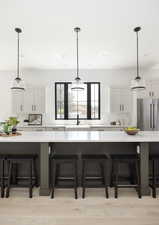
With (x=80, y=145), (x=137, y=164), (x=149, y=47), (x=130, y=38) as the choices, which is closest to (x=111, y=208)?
(x=137, y=164)

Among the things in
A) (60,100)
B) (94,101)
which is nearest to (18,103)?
(60,100)

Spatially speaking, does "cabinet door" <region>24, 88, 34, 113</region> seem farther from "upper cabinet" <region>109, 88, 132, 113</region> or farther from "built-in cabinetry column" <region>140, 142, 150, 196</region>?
"built-in cabinetry column" <region>140, 142, 150, 196</region>

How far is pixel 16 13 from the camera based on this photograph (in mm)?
2641

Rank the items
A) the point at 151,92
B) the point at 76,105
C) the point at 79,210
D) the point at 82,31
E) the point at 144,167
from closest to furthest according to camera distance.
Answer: the point at 79,210
the point at 144,167
the point at 82,31
the point at 151,92
the point at 76,105

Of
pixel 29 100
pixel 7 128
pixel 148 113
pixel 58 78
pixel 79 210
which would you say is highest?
pixel 58 78

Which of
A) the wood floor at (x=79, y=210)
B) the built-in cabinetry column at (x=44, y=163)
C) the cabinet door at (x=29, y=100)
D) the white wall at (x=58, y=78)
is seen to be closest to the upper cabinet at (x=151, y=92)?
the white wall at (x=58, y=78)

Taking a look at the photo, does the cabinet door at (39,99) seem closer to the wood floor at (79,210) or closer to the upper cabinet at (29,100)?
the upper cabinet at (29,100)

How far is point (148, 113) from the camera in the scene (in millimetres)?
4863


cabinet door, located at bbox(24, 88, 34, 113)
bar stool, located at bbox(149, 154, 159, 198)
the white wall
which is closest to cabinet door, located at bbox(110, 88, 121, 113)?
the white wall

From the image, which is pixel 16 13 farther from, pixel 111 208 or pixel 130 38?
pixel 111 208

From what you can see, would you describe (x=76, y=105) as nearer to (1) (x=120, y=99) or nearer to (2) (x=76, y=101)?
(2) (x=76, y=101)

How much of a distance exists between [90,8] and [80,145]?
2215mm

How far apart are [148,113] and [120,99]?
1.00 metres

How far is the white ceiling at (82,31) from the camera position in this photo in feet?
8.02
